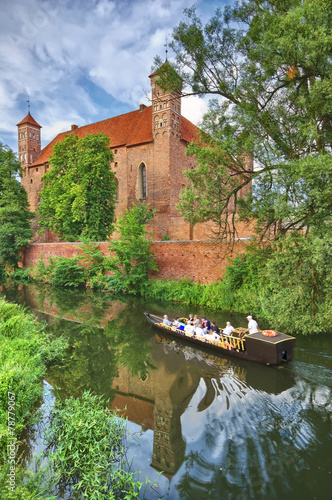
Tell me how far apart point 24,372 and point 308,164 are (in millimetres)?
6112

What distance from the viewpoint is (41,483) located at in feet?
12.1

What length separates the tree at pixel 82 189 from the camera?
20.8 meters

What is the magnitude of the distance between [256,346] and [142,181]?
2082 centimetres

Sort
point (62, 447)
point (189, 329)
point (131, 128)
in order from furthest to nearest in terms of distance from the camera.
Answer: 1. point (131, 128)
2. point (189, 329)
3. point (62, 447)

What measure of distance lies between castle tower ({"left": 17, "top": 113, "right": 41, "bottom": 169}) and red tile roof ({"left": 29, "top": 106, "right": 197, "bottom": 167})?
7.51ft

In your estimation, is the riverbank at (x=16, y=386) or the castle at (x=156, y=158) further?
the castle at (x=156, y=158)

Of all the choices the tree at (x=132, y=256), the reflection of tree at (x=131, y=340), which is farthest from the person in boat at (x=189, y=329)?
the tree at (x=132, y=256)

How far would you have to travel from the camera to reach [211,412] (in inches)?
219

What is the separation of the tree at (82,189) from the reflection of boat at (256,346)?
13711mm

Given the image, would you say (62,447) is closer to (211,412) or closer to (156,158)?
(211,412)

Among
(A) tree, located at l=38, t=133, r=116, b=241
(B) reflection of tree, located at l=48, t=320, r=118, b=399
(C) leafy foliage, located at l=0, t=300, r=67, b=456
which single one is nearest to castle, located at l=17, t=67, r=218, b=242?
(A) tree, located at l=38, t=133, r=116, b=241

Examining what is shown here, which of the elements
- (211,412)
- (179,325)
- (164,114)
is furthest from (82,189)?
(211,412)

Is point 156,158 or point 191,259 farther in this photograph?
point 156,158

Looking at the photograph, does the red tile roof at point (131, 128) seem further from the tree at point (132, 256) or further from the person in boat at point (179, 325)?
the person in boat at point (179, 325)
